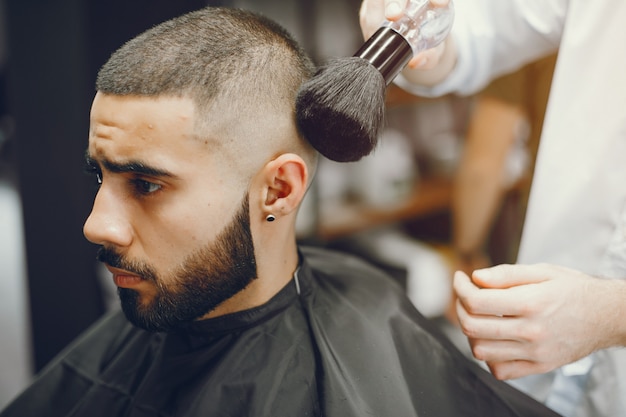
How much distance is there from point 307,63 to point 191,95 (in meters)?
0.25

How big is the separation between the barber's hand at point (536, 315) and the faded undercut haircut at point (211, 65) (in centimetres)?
45

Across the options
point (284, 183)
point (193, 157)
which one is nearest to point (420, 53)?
point (284, 183)

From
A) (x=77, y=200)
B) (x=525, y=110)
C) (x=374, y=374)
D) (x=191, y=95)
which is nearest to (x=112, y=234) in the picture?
(x=191, y=95)

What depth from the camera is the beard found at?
1025 mm

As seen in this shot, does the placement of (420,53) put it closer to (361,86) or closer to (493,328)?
(361,86)

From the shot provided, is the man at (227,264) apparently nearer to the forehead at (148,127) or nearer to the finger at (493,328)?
the forehead at (148,127)

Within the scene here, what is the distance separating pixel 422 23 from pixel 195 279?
1.96 feet

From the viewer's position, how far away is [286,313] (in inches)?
46.3

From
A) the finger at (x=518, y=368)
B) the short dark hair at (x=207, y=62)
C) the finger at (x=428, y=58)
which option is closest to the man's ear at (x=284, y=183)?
the short dark hair at (x=207, y=62)

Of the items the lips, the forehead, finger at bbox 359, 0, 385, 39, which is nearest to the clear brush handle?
finger at bbox 359, 0, 385, 39

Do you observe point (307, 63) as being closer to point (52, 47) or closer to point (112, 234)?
point (112, 234)

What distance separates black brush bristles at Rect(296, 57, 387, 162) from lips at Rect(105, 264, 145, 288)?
1.33 ft

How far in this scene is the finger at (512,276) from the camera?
94 cm

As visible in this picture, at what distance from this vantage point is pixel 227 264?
105 cm
